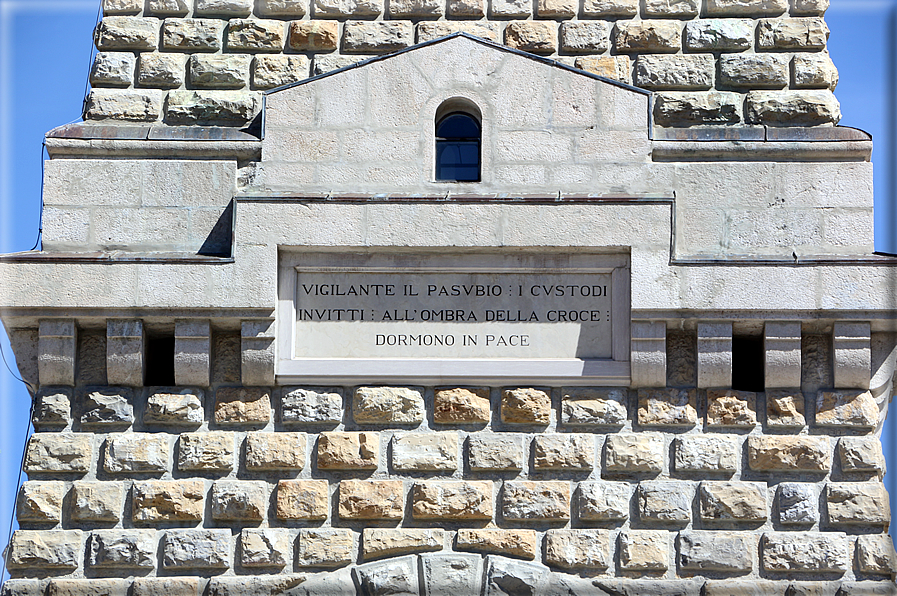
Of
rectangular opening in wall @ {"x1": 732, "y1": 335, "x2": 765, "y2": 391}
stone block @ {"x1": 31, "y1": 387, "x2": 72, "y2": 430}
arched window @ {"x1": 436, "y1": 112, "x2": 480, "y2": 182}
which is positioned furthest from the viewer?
arched window @ {"x1": 436, "y1": 112, "x2": 480, "y2": 182}

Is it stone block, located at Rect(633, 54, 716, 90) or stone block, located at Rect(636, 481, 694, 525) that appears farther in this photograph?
stone block, located at Rect(633, 54, 716, 90)

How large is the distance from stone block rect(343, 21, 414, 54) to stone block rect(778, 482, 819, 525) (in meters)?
4.29

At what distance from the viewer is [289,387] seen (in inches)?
370

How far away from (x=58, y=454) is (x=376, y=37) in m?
3.84

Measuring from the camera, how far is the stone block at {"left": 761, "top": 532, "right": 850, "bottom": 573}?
8.98 meters

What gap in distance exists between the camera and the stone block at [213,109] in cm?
1006

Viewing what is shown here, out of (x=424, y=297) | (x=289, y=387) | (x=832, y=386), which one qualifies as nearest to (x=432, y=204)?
(x=424, y=297)

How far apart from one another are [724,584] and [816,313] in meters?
1.93

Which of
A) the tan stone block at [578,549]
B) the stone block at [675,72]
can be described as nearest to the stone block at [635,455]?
the tan stone block at [578,549]

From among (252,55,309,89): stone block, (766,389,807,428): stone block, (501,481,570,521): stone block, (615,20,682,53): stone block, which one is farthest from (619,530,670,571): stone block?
(252,55,309,89): stone block

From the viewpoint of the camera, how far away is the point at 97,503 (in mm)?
9172

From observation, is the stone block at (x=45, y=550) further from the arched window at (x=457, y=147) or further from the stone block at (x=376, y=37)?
the stone block at (x=376, y=37)

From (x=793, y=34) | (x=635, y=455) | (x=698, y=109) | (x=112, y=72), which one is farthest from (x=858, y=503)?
(x=112, y=72)

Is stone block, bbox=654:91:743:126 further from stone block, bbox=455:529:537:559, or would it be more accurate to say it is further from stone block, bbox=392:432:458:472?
stone block, bbox=455:529:537:559
